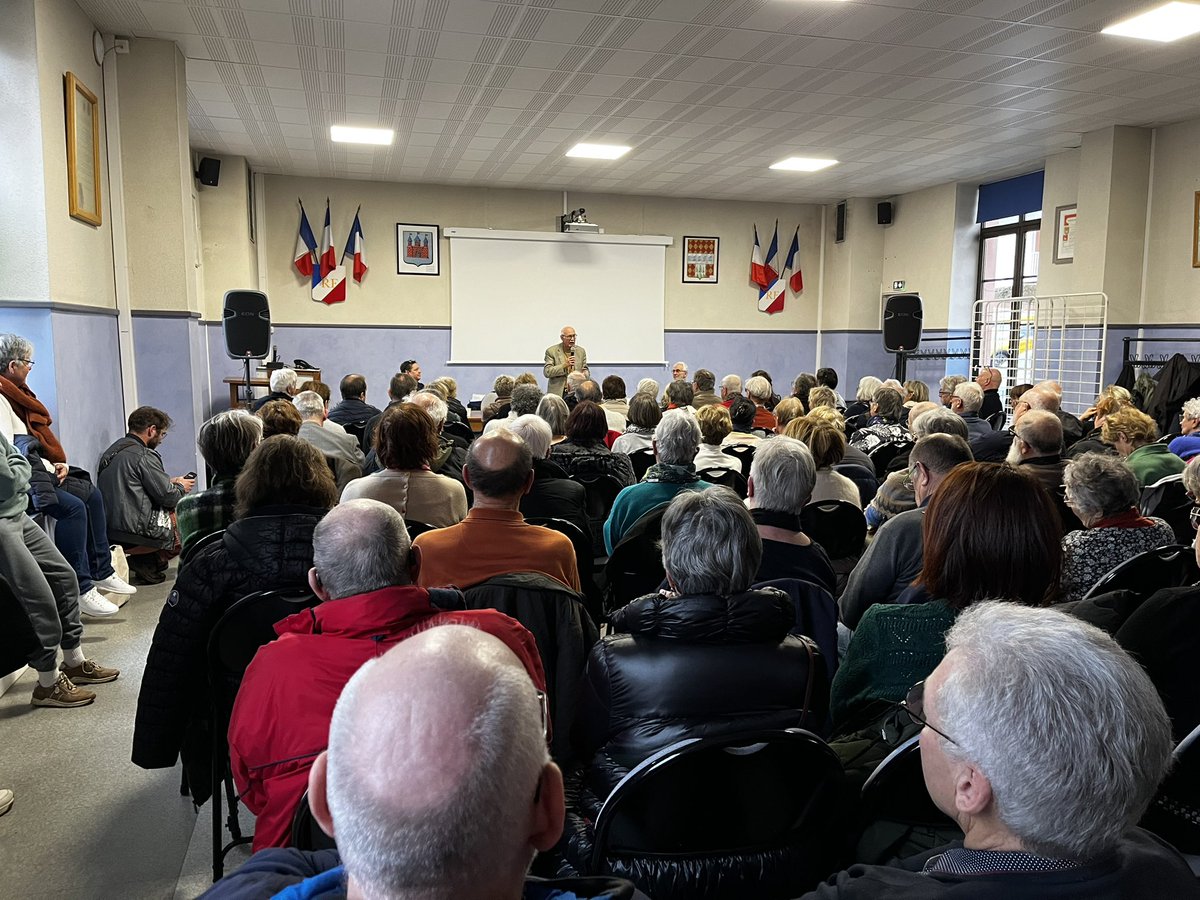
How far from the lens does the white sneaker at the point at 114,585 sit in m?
4.53

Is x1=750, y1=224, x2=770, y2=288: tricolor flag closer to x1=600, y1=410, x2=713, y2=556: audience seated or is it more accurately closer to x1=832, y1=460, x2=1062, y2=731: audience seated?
x1=600, y1=410, x2=713, y2=556: audience seated

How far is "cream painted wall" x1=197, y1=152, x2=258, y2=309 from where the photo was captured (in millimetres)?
9703

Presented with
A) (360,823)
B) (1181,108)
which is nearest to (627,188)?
(1181,108)

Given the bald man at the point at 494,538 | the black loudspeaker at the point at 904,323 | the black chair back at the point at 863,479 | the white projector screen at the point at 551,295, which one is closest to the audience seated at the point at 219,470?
the bald man at the point at 494,538

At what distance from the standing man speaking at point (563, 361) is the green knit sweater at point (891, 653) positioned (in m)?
9.11

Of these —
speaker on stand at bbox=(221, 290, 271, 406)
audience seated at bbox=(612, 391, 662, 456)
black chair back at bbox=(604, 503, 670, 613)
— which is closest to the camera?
black chair back at bbox=(604, 503, 670, 613)

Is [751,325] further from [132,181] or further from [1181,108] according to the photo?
[132,181]

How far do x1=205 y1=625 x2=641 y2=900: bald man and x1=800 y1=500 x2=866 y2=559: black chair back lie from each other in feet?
8.81

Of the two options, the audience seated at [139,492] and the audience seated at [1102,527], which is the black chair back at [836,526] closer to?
the audience seated at [1102,527]

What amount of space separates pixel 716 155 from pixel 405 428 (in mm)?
7566

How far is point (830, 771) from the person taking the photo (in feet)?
4.73

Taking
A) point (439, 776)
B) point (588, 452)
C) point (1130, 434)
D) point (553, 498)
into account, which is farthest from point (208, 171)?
point (439, 776)

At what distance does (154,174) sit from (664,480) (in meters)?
4.92

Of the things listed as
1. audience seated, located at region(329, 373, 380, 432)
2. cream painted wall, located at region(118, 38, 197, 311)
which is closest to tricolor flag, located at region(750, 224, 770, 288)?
audience seated, located at region(329, 373, 380, 432)
